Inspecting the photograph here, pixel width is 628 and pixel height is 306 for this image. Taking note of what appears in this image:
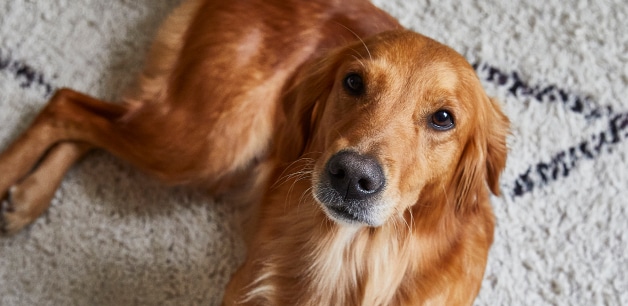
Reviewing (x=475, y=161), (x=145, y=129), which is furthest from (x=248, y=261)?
(x=475, y=161)

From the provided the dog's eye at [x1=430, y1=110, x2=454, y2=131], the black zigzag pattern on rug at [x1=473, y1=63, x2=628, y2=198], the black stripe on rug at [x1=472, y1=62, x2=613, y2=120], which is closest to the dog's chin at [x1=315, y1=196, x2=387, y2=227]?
the dog's eye at [x1=430, y1=110, x2=454, y2=131]

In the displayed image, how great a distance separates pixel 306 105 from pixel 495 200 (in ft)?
3.14

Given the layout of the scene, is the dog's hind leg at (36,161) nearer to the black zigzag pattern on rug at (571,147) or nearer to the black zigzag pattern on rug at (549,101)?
the black zigzag pattern on rug at (549,101)

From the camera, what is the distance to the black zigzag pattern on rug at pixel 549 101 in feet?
8.07

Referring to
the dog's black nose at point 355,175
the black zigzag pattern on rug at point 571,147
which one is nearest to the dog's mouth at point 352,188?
the dog's black nose at point 355,175

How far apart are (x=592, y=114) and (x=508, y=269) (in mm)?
699

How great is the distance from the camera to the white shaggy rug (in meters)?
2.28

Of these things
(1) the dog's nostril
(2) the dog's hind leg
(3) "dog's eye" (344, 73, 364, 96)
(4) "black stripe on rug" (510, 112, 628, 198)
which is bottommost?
(2) the dog's hind leg

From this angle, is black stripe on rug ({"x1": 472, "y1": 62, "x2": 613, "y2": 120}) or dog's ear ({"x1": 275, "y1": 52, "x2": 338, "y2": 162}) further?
black stripe on rug ({"x1": 472, "y1": 62, "x2": 613, "y2": 120})

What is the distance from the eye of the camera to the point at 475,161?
170 cm

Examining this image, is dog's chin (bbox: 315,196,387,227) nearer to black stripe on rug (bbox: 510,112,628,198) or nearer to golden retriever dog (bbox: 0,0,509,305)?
golden retriever dog (bbox: 0,0,509,305)

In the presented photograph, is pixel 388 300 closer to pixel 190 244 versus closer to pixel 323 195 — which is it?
pixel 323 195

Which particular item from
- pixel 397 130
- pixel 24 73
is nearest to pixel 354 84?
pixel 397 130

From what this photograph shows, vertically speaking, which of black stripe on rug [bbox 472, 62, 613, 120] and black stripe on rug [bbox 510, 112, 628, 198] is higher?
black stripe on rug [bbox 472, 62, 613, 120]
